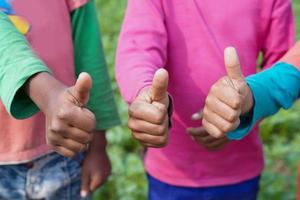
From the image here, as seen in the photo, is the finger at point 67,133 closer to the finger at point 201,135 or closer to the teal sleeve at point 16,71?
the teal sleeve at point 16,71

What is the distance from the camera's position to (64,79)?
5.77 ft

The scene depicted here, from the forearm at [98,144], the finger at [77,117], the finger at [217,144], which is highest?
the finger at [77,117]

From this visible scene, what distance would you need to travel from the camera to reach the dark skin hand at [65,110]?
129cm

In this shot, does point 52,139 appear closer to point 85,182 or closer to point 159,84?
point 159,84

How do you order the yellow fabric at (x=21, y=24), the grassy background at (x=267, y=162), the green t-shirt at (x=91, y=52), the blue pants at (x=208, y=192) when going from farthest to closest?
the grassy background at (x=267, y=162) → the blue pants at (x=208, y=192) → the yellow fabric at (x=21, y=24) → the green t-shirt at (x=91, y=52)

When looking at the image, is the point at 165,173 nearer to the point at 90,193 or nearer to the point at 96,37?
the point at 90,193

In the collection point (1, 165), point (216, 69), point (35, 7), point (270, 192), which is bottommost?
point (270, 192)

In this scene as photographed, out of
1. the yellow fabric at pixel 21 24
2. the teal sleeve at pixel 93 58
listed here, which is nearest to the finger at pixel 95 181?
the teal sleeve at pixel 93 58

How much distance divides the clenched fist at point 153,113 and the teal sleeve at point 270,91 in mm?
170

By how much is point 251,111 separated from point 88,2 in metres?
0.58

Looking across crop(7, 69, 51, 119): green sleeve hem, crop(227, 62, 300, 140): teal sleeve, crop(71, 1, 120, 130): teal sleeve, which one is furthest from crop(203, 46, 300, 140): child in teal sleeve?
crop(71, 1, 120, 130): teal sleeve

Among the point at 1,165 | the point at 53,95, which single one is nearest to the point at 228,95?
the point at 53,95

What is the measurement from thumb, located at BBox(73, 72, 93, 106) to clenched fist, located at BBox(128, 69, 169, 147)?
0.13 metres

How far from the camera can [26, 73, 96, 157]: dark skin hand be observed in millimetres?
1294
